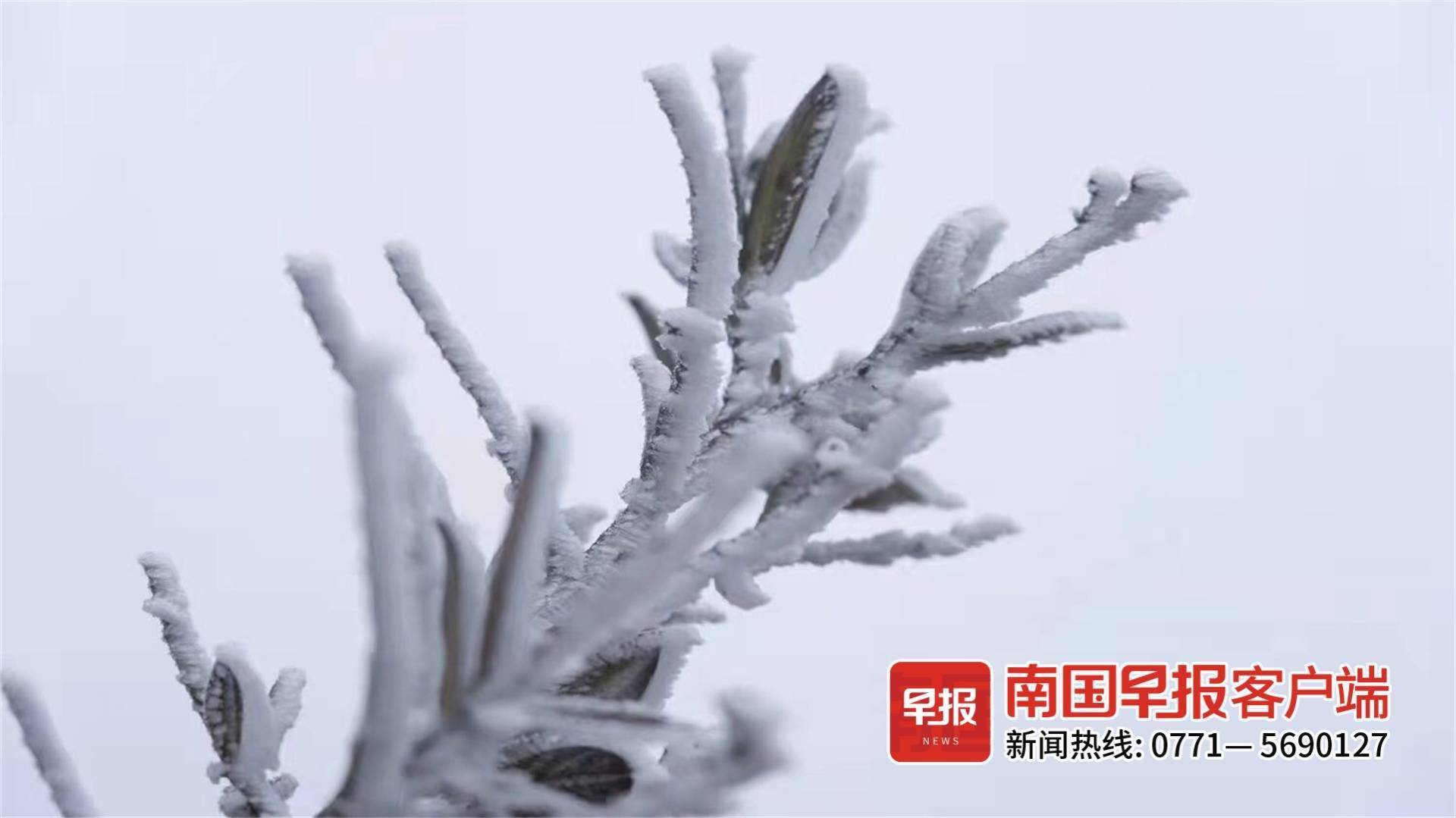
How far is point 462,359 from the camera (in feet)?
3.64

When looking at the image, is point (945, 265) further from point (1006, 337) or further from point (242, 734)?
point (242, 734)

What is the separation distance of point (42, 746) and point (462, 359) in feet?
1.52

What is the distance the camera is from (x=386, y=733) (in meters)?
0.62

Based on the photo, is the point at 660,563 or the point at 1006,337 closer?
the point at 660,563

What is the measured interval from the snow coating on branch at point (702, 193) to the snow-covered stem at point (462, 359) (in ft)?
0.71

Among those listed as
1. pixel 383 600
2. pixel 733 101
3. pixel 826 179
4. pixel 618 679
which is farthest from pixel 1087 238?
Result: pixel 383 600

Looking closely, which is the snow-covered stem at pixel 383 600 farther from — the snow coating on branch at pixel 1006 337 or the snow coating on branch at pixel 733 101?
the snow coating on branch at pixel 733 101

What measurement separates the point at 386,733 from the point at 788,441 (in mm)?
Answer: 264

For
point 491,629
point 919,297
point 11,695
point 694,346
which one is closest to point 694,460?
point 694,346

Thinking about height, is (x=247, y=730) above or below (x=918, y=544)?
below

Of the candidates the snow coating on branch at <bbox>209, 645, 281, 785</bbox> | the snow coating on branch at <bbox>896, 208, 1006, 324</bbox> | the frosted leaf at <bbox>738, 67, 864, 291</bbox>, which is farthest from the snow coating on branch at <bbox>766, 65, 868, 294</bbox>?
the snow coating on branch at <bbox>209, 645, 281, 785</bbox>

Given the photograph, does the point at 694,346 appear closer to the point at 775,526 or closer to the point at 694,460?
the point at 694,460

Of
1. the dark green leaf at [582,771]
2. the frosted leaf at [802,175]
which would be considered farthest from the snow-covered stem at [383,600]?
the frosted leaf at [802,175]

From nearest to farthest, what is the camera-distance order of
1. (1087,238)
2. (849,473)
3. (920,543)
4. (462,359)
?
(849,473), (920,543), (1087,238), (462,359)
